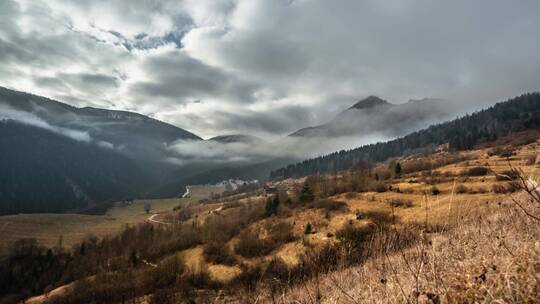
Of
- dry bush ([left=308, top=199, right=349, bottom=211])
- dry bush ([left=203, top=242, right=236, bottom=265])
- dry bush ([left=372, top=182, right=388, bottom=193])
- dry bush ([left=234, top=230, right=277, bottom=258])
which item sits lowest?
dry bush ([left=203, top=242, right=236, bottom=265])

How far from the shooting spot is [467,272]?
2912mm

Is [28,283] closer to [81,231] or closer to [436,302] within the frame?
[81,231]

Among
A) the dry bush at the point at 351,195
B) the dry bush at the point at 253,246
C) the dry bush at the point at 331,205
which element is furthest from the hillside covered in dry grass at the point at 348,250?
the dry bush at the point at 331,205

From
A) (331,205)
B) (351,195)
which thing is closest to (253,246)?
(331,205)

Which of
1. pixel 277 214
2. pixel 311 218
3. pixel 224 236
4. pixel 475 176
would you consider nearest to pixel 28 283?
pixel 224 236

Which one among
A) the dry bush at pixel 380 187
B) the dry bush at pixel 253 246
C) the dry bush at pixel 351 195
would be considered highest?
the dry bush at pixel 380 187

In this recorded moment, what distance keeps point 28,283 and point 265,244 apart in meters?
79.5

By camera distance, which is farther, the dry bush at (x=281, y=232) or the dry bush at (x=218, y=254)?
the dry bush at (x=281, y=232)

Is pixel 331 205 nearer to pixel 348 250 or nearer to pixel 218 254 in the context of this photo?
pixel 218 254

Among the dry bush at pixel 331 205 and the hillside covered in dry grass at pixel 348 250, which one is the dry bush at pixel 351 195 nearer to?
the hillside covered in dry grass at pixel 348 250

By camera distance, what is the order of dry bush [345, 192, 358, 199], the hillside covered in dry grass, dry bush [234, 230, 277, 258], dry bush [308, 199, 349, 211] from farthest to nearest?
dry bush [345, 192, 358, 199] → dry bush [308, 199, 349, 211] → dry bush [234, 230, 277, 258] → the hillside covered in dry grass

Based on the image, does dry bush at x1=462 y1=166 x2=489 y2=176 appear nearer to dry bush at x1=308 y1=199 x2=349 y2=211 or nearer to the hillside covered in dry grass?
the hillside covered in dry grass

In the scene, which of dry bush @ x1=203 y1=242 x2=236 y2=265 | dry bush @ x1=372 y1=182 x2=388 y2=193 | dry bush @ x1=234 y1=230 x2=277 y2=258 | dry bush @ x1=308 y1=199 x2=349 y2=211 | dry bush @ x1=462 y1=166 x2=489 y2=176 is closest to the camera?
dry bush @ x1=234 y1=230 x2=277 y2=258

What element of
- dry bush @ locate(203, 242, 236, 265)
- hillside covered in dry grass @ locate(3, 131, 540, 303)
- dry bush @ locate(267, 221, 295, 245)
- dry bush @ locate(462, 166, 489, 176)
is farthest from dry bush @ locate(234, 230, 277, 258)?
dry bush @ locate(462, 166, 489, 176)
